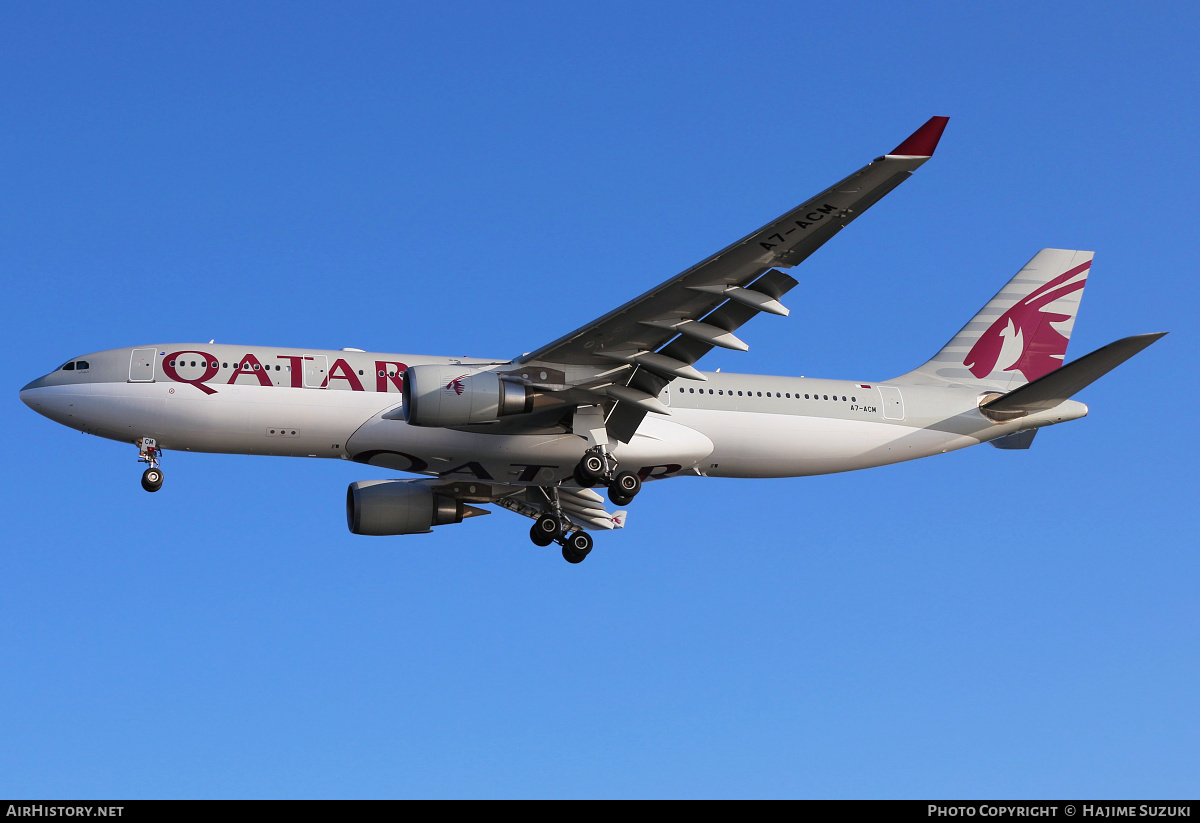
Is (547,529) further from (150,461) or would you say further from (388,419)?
(150,461)

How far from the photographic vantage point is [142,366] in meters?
30.9

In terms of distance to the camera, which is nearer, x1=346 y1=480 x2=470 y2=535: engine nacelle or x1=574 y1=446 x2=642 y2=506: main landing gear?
x1=574 y1=446 x2=642 y2=506: main landing gear

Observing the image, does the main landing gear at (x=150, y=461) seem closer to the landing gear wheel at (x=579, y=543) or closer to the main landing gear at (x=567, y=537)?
the main landing gear at (x=567, y=537)

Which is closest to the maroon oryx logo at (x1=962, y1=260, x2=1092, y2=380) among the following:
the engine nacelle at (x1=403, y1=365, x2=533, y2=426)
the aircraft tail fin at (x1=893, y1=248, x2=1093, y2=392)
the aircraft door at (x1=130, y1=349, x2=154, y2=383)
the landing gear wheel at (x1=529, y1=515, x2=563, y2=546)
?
the aircraft tail fin at (x1=893, y1=248, x2=1093, y2=392)

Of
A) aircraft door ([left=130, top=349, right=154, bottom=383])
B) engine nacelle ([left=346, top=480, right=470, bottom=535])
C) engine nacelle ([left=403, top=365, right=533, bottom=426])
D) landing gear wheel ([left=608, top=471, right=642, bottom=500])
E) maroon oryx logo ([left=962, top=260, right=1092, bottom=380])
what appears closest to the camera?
engine nacelle ([left=403, top=365, right=533, bottom=426])

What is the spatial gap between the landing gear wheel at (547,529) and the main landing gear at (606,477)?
3011 millimetres

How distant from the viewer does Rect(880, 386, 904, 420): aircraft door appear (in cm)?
3503

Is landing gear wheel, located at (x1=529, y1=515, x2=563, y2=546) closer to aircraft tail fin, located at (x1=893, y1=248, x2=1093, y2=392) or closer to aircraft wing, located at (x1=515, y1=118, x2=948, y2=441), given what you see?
aircraft wing, located at (x1=515, y1=118, x2=948, y2=441)

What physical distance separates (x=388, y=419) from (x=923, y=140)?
1470cm

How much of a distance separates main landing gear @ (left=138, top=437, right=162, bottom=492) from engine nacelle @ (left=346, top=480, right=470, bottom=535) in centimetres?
640

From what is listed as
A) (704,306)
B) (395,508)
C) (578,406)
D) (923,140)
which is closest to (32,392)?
(395,508)

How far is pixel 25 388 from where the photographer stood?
103 ft
